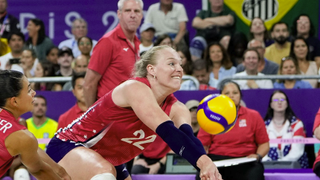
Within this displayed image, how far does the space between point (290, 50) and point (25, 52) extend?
4.14 meters

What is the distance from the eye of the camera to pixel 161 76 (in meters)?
3.31

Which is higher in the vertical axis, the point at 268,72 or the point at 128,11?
the point at 128,11

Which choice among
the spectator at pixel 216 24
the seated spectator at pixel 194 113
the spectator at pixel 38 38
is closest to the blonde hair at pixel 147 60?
the seated spectator at pixel 194 113

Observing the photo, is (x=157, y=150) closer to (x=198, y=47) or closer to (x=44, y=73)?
(x=198, y=47)

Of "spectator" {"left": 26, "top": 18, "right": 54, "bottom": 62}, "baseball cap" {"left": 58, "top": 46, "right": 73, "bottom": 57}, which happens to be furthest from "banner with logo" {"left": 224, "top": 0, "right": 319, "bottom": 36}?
"spectator" {"left": 26, "top": 18, "right": 54, "bottom": 62}

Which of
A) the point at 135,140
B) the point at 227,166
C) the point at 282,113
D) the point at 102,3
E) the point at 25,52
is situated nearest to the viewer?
the point at 135,140

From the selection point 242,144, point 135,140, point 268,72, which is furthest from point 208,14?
point 135,140

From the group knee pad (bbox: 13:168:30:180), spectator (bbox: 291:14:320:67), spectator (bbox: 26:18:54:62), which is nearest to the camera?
knee pad (bbox: 13:168:30:180)

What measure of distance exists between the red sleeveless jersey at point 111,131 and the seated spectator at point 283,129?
293cm

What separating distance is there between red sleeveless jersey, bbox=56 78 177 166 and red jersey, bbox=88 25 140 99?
43.1 inches

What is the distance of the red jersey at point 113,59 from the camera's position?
4.63 meters

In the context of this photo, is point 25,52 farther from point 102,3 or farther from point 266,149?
point 266,149

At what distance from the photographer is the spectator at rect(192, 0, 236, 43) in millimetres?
8078

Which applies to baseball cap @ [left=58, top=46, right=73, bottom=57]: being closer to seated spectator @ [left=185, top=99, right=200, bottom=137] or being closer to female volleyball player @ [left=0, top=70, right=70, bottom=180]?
seated spectator @ [left=185, top=99, right=200, bottom=137]
